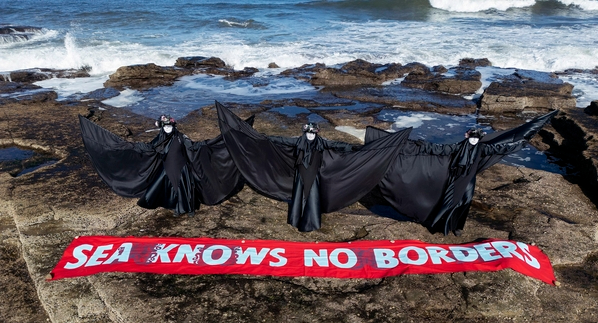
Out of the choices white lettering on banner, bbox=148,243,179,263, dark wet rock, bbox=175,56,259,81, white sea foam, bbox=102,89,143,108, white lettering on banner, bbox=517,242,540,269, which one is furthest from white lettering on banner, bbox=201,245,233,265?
dark wet rock, bbox=175,56,259,81

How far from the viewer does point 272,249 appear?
6848 millimetres

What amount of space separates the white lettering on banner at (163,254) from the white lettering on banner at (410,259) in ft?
10.6

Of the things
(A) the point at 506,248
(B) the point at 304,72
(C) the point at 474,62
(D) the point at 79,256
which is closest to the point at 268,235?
(D) the point at 79,256

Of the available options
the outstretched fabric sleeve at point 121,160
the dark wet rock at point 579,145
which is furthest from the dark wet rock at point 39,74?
the dark wet rock at point 579,145

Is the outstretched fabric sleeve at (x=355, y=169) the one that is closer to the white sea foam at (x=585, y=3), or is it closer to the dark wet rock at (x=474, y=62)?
the dark wet rock at (x=474, y=62)

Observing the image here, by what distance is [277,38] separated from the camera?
29984mm

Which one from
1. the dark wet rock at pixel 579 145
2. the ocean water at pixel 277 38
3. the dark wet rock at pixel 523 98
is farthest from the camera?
the ocean water at pixel 277 38

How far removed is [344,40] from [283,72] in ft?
30.9

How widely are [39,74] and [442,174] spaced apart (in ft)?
60.2

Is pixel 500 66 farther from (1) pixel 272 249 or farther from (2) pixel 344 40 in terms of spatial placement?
(1) pixel 272 249

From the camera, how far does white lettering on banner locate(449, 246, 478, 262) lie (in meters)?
6.64

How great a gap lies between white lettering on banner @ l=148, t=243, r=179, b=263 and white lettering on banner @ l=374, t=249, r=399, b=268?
9.41 feet

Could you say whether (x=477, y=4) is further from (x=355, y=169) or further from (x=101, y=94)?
(x=355, y=169)

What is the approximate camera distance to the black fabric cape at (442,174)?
292 inches
